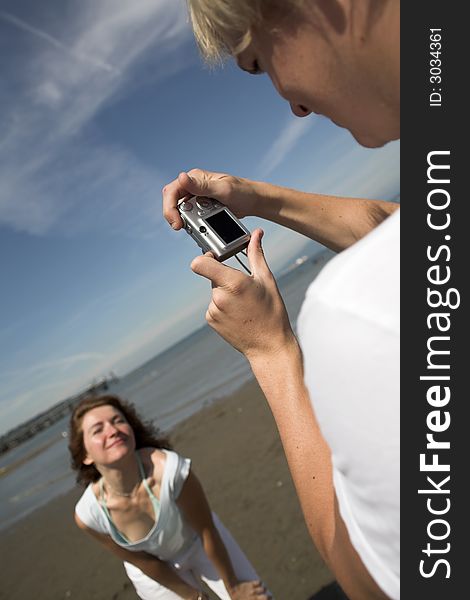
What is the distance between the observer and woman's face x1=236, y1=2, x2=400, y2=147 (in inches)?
39.4

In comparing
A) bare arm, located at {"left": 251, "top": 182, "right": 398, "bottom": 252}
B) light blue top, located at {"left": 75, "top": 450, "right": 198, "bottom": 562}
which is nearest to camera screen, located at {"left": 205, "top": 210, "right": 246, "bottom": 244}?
bare arm, located at {"left": 251, "top": 182, "right": 398, "bottom": 252}

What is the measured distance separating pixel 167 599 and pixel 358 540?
356 centimetres

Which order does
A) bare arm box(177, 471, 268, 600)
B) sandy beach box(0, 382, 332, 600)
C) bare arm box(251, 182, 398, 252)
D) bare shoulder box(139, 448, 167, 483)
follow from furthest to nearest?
1. sandy beach box(0, 382, 332, 600)
2. bare shoulder box(139, 448, 167, 483)
3. bare arm box(177, 471, 268, 600)
4. bare arm box(251, 182, 398, 252)

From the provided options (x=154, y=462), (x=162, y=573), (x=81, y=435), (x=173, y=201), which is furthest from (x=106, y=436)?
(x=173, y=201)

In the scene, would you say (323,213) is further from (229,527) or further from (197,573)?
(229,527)

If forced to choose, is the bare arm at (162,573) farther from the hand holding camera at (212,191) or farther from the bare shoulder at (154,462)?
the hand holding camera at (212,191)

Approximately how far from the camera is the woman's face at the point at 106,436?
13.6 ft

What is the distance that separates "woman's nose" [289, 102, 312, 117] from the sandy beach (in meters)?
4.69

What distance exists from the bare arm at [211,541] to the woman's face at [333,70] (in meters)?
3.46

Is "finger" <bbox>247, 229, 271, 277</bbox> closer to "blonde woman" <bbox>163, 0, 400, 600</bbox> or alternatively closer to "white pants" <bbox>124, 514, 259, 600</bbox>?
"blonde woman" <bbox>163, 0, 400, 600</bbox>

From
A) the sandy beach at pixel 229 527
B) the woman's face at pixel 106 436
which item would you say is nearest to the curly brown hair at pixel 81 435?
the woman's face at pixel 106 436

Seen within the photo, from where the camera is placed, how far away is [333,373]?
801 mm

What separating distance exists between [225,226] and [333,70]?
0.89 metres

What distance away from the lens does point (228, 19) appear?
111cm
